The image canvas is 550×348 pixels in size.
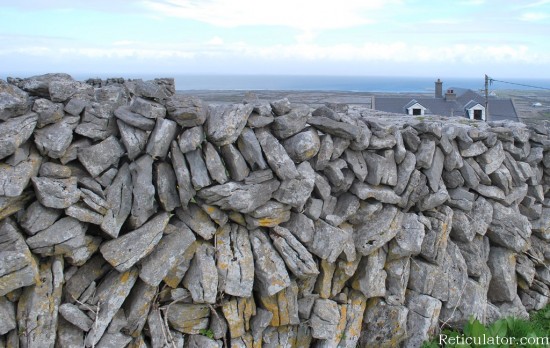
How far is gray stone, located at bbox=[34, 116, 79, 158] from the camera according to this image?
26.8 feet

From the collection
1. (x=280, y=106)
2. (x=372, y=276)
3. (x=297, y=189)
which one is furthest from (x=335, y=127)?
(x=372, y=276)

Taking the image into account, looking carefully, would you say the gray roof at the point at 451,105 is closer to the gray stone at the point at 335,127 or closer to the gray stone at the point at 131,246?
the gray stone at the point at 335,127

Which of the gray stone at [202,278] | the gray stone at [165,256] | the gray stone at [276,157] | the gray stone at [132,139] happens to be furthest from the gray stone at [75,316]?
the gray stone at [276,157]

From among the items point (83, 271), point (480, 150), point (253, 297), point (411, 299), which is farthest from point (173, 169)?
point (480, 150)

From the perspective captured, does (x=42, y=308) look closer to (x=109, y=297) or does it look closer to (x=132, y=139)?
(x=109, y=297)

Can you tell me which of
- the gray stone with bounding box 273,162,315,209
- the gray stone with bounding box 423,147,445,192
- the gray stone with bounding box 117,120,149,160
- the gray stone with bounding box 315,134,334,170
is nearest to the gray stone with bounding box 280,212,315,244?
the gray stone with bounding box 273,162,315,209

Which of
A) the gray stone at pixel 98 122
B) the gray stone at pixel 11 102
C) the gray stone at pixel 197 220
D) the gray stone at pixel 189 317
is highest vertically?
the gray stone at pixel 11 102

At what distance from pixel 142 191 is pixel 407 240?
6.05 m

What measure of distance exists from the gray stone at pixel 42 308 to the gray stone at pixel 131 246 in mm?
858

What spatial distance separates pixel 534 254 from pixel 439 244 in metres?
3.86

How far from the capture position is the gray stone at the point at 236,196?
9000 millimetres

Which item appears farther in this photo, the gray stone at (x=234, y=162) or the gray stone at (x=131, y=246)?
the gray stone at (x=234, y=162)

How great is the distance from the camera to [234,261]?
9.34 metres

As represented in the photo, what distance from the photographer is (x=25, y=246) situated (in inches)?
304
